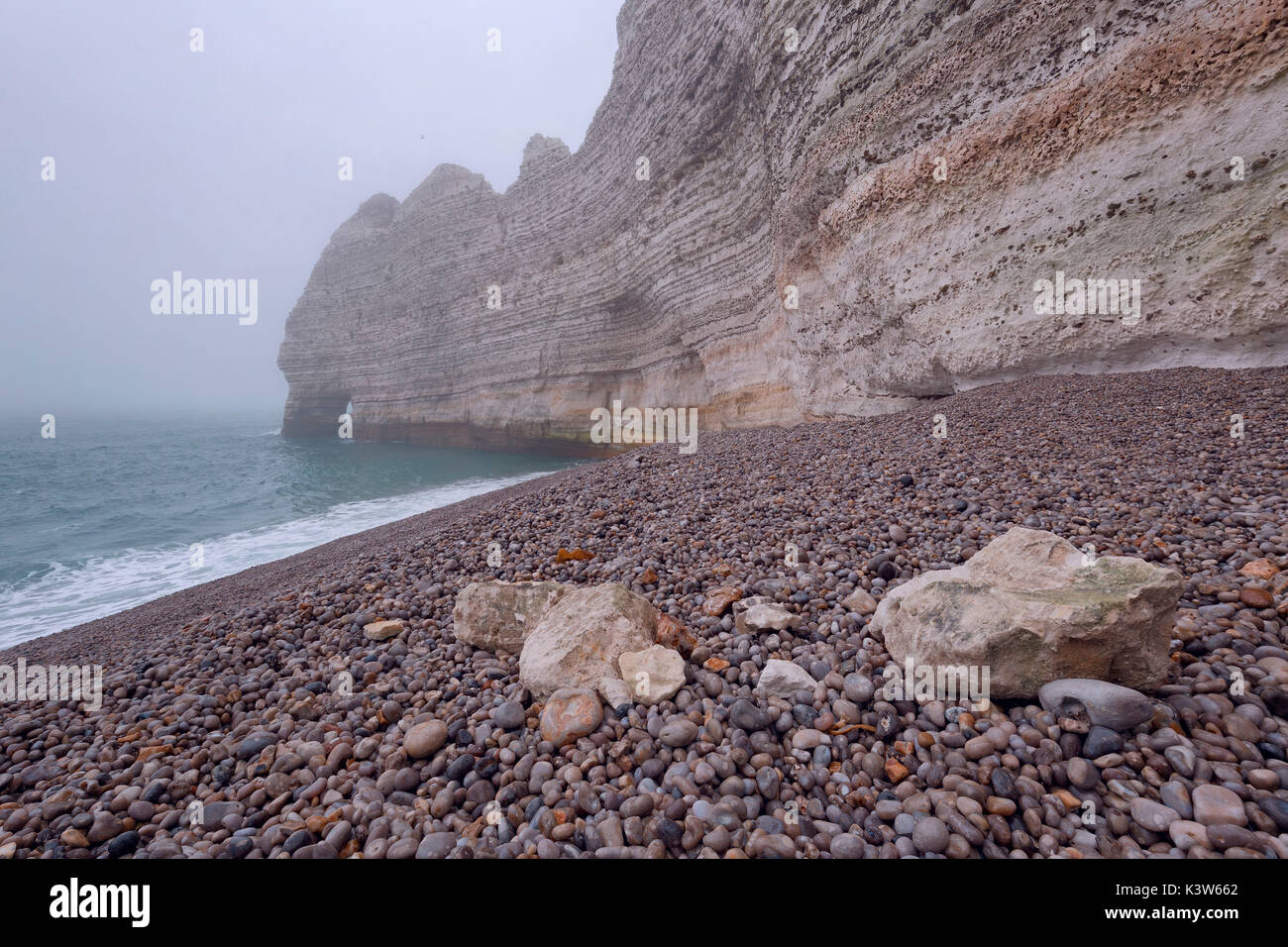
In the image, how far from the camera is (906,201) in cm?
947

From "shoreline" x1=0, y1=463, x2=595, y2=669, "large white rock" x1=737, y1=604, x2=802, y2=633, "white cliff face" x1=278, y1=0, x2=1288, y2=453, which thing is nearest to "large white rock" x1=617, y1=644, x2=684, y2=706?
"large white rock" x1=737, y1=604, x2=802, y2=633

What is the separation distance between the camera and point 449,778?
211cm

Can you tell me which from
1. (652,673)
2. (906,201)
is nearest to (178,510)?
(652,673)

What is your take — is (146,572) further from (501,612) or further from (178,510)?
(501,612)

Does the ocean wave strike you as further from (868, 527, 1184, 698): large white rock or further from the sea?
(868, 527, 1184, 698): large white rock

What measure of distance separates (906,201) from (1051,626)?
1013 cm

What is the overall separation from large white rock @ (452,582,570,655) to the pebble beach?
0.11 m

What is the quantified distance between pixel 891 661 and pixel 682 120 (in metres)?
18.2

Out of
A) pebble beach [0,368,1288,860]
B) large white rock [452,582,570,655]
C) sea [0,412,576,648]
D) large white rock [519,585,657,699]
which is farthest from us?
sea [0,412,576,648]

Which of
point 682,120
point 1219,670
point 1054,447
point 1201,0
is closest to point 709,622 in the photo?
point 1219,670

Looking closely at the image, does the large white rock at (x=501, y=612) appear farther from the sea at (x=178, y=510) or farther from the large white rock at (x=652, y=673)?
the sea at (x=178, y=510)

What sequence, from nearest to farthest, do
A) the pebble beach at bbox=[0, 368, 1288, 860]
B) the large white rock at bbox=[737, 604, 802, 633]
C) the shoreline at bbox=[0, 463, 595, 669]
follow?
1. the pebble beach at bbox=[0, 368, 1288, 860]
2. the large white rock at bbox=[737, 604, 802, 633]
3. the shoreline at bbox=[0, 463, 595, 669]

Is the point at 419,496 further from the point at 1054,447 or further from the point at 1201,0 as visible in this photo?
the point at 1201,0

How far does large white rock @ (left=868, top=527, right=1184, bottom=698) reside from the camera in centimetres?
199
